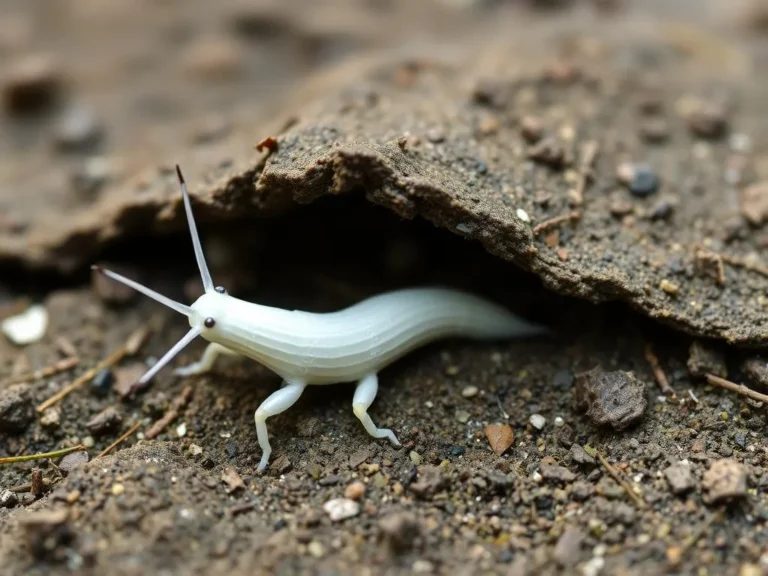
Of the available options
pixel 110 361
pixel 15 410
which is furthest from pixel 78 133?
pixel 15 410

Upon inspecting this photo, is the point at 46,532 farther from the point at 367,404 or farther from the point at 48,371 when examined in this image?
the point at 367,404

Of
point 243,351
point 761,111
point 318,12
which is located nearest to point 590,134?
point 761,111

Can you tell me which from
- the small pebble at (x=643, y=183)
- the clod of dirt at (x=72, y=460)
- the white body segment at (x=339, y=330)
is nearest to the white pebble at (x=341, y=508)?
the white body segment at (x=339, y=330)

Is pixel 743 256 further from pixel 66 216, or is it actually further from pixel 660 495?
pixel 66 216

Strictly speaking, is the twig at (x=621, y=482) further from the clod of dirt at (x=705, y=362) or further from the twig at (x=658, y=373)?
the clod of dirt at (x=705, y=362)

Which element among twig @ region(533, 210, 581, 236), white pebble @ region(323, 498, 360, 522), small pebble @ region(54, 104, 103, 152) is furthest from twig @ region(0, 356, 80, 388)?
twig @ region(533, 210, 581, 236)

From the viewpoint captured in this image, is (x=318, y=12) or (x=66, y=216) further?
(x=318, y=12)

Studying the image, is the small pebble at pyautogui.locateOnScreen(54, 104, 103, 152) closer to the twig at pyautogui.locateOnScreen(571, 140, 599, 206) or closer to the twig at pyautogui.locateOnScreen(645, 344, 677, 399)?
the twig at pyautogui.locateOnScreen(571, 140, 599, 206)
